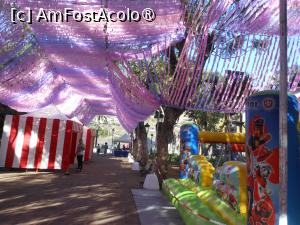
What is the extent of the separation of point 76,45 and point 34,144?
7.73 m

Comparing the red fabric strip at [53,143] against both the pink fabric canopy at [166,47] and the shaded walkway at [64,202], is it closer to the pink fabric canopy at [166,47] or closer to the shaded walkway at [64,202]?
the shaded walkway at [64,202]

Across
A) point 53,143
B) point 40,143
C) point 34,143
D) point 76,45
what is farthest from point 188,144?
point 34,143

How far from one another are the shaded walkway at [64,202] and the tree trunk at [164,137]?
1043 mm

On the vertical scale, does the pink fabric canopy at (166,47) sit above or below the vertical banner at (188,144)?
above

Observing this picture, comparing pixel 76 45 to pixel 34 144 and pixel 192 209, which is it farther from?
pixel 34 144

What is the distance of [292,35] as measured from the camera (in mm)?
9070

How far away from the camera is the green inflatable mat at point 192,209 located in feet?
20.4

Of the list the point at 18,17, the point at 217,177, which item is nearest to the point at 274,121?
the point at 217,177

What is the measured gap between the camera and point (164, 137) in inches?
508

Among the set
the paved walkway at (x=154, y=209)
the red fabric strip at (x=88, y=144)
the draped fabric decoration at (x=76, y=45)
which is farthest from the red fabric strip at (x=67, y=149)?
the red fabric strip at (x=88, y=144)

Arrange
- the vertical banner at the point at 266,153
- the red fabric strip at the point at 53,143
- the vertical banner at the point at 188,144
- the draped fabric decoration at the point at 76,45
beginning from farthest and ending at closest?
the red fabric strip at the point at 53,143
the vertical banner at the point at 188,144
the draped fabric decoration at the point at 76,45
the vertical banner at the point at 266,153

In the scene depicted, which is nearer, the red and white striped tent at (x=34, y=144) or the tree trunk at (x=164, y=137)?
the tree trunk at (x=164, y=137)

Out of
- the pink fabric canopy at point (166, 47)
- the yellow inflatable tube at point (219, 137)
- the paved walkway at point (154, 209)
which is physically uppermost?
the pink fabric canopy at point (166, 47)

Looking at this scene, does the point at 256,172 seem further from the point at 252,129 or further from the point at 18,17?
Answer: the point at 18,17
